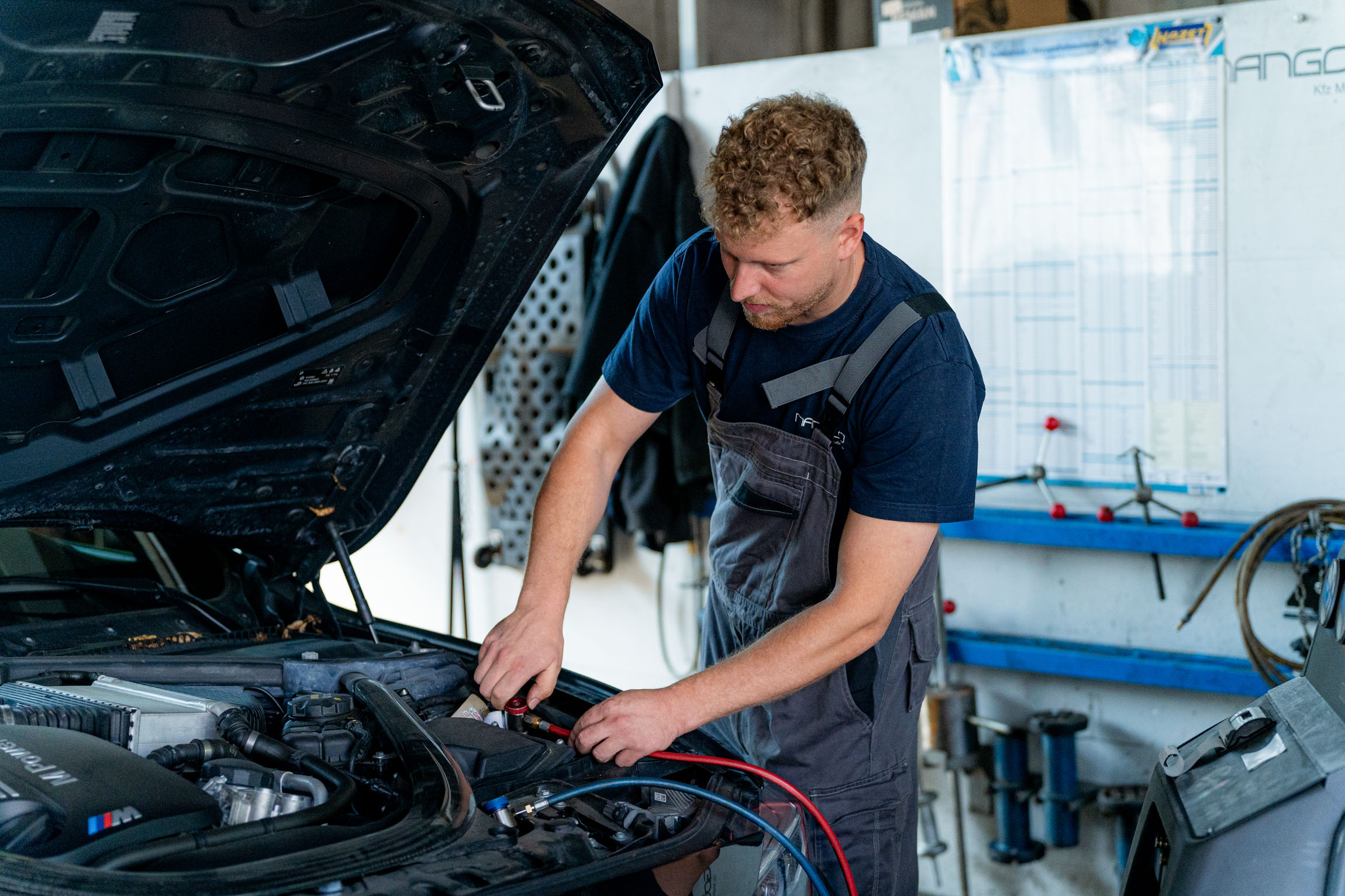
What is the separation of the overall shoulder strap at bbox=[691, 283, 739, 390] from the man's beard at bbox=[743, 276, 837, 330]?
14 centimetres

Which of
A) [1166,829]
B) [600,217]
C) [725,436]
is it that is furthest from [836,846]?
[600,217]

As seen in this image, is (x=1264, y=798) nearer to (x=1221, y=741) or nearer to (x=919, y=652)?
(x=1221, y=741)

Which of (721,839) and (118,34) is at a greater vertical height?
(118,34)

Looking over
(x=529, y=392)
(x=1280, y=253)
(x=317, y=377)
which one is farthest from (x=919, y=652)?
(x=529, y=392)

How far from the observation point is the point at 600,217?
339cm

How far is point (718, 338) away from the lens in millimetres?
1816

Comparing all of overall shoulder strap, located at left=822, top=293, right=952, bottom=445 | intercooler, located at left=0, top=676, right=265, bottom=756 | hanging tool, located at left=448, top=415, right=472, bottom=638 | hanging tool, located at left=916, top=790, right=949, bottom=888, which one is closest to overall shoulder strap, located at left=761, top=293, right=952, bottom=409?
overall shoulder strap, located at left=822, top=293, right=952, bottom=445

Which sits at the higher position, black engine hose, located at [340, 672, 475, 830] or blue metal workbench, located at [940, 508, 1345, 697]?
black engine hose, located at [340, 672, 475, 830]

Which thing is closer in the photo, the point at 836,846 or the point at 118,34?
the point at 118,34

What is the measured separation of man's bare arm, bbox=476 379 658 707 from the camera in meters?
1.63

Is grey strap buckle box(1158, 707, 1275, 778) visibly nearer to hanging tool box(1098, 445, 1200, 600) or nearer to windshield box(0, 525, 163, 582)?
hanging tool box(1098, 445, 1200, 600)

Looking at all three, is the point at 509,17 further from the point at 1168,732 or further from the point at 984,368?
the point at 1168,732

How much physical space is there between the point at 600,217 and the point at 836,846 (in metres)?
2.31

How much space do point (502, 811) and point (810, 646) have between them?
520 mm
